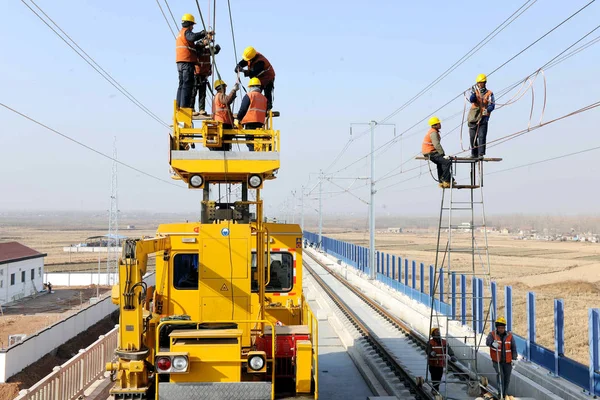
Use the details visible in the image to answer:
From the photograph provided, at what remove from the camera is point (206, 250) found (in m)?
9.02

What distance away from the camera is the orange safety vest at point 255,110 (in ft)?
33.6

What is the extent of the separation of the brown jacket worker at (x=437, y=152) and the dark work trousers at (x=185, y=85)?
479 centimetres

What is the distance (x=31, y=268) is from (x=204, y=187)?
128 feet

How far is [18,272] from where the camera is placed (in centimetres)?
4150

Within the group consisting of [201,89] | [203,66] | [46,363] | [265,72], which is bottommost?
[46,363]

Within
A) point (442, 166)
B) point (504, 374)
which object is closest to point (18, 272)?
point (442, 166)

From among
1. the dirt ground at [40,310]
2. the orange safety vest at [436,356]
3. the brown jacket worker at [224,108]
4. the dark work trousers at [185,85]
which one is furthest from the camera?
the dirt ground at [40,310]

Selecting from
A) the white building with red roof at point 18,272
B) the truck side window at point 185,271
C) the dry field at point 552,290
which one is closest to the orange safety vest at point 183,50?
the truck side window at point 185,271

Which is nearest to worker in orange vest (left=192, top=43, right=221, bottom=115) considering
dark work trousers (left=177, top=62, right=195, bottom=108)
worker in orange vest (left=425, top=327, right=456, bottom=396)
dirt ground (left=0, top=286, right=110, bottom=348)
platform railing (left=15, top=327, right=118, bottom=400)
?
dark work trousers (left=177, top=62, right=195, bottom=108)

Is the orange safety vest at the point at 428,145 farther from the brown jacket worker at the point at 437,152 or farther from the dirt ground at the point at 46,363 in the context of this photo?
the dirt ground at the point at 46,363

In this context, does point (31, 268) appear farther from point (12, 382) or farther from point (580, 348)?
point (580, 348)

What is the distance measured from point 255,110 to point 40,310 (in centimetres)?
3273

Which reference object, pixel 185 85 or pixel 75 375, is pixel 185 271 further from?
pixel 185 85

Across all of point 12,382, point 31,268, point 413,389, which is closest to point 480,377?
point 413,389
